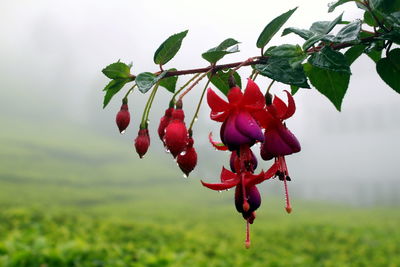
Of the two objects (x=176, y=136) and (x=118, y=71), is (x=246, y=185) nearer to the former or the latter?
(x=176, y=136)

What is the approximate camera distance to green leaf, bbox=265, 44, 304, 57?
1.96 ft

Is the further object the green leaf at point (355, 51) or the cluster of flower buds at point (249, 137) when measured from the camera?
the green leaf at point (355, 51)

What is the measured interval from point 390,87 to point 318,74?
0.16 metres

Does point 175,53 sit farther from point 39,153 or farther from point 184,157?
point 39,153

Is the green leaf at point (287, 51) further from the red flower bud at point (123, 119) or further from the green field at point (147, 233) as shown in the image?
the green field at point (147, 233)

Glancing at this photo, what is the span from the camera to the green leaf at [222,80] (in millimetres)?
686

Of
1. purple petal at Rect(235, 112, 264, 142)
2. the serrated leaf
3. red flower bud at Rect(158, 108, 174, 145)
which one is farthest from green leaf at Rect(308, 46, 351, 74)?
red flower bud at Rect(158, 108, 174, 145)

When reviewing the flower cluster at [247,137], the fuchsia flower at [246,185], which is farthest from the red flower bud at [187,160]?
the fuchsia flower at [246,185]

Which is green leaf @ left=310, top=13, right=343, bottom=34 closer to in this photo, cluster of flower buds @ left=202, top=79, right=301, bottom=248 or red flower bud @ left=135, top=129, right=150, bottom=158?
cluster of flower buds @ left=202, top=79, right=301, bottom=248

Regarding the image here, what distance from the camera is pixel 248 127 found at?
54 centimetres

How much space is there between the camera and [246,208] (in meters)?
0.54

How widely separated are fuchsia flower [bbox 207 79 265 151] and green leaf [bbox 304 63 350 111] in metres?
0.16

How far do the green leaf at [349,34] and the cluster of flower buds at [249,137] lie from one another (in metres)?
0.11

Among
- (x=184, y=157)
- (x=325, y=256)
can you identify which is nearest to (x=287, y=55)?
(x=184, y=157)
